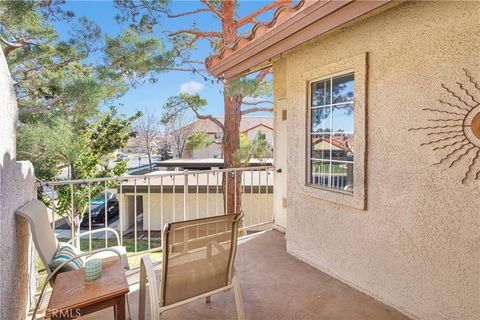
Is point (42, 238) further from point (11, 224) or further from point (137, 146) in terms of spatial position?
point (137, 146)

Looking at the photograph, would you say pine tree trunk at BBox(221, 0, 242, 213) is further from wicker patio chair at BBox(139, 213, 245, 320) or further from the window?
wicker patio chair at BBox(139, 213, 245, 320)

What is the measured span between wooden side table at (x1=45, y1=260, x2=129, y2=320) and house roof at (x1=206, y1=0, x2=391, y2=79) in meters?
Answer: 2.49

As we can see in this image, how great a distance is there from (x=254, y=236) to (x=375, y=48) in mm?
3204

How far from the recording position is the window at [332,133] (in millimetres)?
3086

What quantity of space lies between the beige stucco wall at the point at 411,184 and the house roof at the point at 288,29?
0.65 meters

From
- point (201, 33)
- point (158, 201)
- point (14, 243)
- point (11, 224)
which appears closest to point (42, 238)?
point (14, 243)

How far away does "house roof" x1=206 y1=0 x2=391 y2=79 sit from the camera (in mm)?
2127

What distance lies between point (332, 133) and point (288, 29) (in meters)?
1.32

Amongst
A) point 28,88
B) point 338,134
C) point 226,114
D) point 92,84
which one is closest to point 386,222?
point 338,134

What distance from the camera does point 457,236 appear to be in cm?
219

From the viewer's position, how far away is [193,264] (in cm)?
210

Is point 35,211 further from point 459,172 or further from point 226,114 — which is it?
point 226,114

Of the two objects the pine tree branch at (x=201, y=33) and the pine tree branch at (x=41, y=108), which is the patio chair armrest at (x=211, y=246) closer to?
the pine tree branch at (x=41, y=108)

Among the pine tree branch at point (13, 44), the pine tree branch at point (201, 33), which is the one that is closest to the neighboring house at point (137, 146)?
the pine tree branch at point (13, 44)
